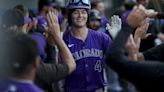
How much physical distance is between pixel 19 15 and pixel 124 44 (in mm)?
1755

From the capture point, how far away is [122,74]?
426 centimetres

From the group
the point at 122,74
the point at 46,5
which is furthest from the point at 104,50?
the point at 46,5

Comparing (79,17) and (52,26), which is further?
(79,17)

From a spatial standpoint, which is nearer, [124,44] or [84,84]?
[124,44]

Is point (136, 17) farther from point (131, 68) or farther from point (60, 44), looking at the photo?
point (60, 44)

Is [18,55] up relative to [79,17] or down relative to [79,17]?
up

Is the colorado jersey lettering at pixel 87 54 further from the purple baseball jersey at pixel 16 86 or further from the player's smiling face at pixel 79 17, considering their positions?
the purple baseball jersey at pixel 16 86

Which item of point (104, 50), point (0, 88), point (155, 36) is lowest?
point (155, 36)

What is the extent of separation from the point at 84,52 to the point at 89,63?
0.15 meters

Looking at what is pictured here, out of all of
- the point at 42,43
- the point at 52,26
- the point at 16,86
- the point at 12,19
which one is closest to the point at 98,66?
the point at 42,43

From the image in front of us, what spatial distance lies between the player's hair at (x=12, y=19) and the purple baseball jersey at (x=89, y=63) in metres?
1.46

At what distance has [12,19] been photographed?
217 inches

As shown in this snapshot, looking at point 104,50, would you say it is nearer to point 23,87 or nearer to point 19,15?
point 19,15

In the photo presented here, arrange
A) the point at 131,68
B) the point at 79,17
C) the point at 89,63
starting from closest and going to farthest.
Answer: the point at 131,68
the point at 89,63
the point at 79,17
